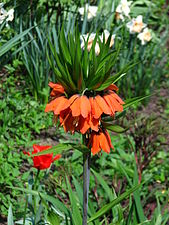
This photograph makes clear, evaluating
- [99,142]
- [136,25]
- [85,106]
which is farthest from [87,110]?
[136,25]

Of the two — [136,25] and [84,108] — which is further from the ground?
[84,108]

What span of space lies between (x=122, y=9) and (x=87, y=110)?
2701 mm

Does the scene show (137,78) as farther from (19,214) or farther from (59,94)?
(59,94)

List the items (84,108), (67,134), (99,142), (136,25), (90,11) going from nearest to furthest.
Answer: (84,108) < (99,142) < (67,134) < (90,11) < (136,25)

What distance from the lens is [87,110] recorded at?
148 centimetres

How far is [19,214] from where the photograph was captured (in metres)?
2.41

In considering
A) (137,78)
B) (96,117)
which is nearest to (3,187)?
(96,117)

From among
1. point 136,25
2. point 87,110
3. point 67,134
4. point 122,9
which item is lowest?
point 67,134

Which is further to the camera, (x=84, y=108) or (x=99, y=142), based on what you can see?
(x=99, y=142)

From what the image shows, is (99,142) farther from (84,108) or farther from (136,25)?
(136,25)

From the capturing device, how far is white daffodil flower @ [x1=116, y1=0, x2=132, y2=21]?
3979 mm

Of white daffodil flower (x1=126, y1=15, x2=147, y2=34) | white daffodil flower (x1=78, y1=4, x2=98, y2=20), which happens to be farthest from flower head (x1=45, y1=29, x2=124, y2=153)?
white daffodil flower (x1=126, y1=15, x2=147, y2=34)

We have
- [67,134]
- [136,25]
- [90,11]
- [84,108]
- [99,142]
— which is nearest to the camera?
[84,108]

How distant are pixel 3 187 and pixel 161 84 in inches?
85.6
